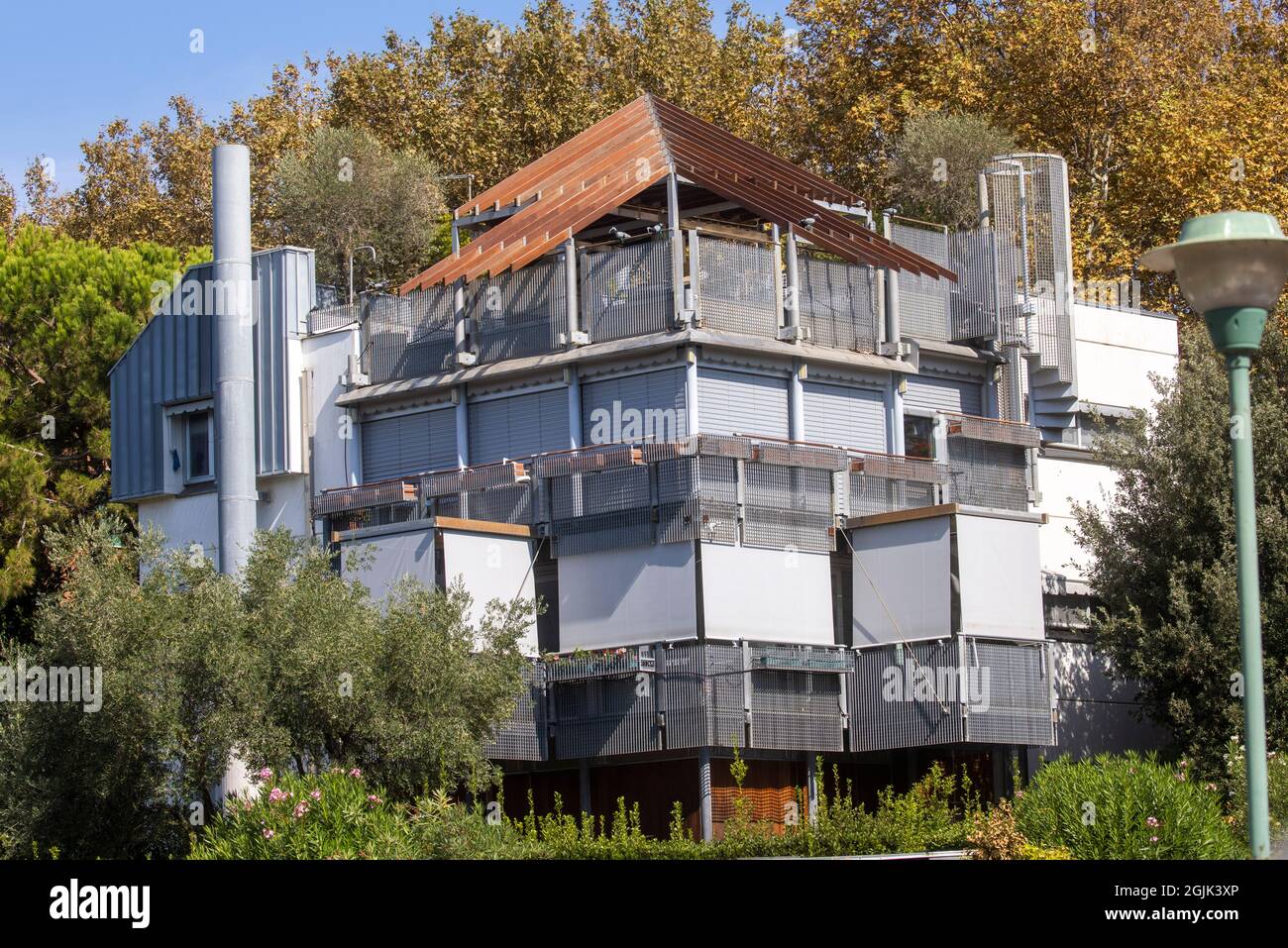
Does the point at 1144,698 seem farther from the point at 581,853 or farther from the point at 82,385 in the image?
the point at 82,385

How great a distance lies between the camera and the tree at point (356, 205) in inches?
2130

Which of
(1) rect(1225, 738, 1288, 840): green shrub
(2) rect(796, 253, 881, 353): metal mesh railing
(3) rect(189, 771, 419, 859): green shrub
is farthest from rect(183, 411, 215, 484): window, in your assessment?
(1) rect(1225, 738, 1288, 840): green shrub

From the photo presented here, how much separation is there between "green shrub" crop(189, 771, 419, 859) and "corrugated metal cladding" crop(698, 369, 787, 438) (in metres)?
14.8

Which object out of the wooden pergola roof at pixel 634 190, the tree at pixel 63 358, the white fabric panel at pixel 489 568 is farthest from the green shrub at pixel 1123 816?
the tree at pixel 63 358

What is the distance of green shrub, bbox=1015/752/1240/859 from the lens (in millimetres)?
20969

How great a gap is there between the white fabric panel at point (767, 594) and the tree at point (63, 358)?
21.2m

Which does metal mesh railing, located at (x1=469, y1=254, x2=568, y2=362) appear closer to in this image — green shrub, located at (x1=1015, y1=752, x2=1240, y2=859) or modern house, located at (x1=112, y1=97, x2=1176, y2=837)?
modern house, located at (x1=112, y1=97, x2=1176, y2=837)

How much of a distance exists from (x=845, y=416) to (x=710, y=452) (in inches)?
209

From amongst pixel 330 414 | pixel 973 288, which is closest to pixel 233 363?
pixel 330 414

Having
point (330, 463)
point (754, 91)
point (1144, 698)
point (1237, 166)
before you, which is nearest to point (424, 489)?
point (330, 463)

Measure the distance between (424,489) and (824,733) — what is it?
859 centimetres

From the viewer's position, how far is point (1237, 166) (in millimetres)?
51938

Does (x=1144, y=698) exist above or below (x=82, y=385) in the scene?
below

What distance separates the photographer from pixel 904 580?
35.2 meters
